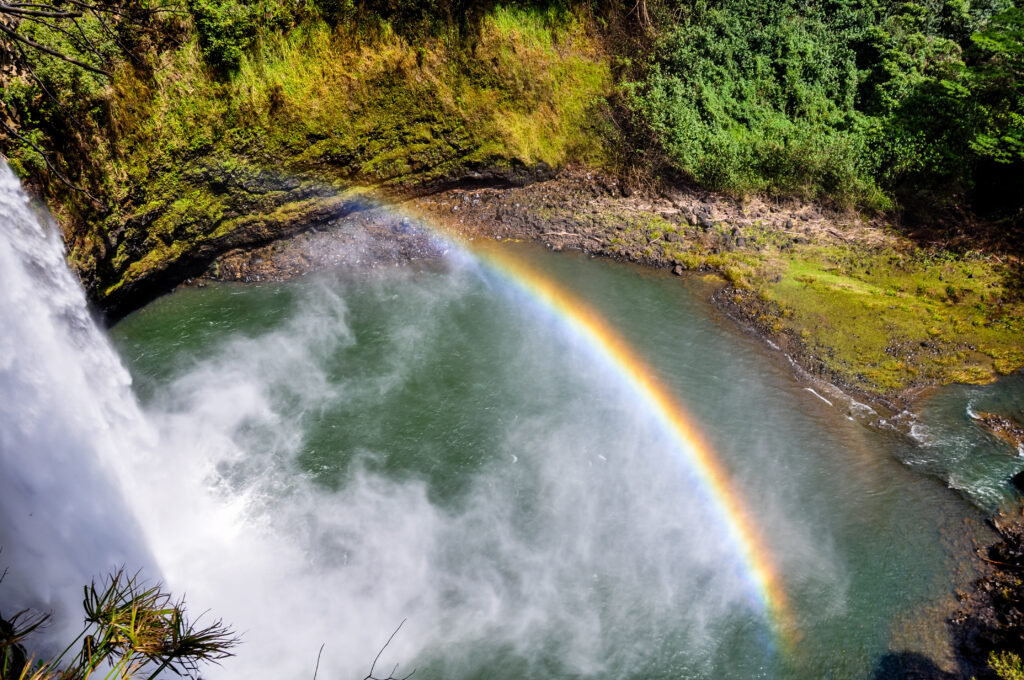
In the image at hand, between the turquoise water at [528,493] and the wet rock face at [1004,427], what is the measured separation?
296 mm

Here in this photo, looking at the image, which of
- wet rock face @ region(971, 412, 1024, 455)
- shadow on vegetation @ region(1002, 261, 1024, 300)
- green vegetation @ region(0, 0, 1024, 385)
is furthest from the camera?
shadow on vegetation @ region(1002, 261, 1024, 300)

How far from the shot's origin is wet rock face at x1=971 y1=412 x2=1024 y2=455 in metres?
12.5

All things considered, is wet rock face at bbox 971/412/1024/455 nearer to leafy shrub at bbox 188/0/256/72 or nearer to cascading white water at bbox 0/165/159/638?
cascading white water at bbox 0/165/159/638

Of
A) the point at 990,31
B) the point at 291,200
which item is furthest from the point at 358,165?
the point at 990,31

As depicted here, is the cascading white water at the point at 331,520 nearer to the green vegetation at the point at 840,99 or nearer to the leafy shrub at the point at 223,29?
the leafy shrub at the point at 223,29

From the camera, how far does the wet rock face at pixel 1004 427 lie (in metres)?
12.5

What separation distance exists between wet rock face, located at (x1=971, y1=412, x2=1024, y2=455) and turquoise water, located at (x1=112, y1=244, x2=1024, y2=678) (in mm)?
296

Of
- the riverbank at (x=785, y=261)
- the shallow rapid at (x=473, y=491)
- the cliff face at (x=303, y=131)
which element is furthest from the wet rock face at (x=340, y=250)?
the shallow rapid at (x=473, y=491)

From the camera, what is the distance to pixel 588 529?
1120 centimetres

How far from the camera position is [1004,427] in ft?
41.9

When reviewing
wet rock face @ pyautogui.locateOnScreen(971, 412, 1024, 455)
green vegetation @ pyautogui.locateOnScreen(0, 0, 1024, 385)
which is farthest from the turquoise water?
green vegetation @ pyautogui.locateOnScreen(0, 0, 1024, 385)

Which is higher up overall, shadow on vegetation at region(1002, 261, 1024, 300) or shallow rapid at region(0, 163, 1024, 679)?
shadow on vegetation at region(1002, 261, 1024, 300)

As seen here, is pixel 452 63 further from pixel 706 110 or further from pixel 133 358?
pixel 133 358

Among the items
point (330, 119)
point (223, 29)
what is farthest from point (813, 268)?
point (223, 29)
